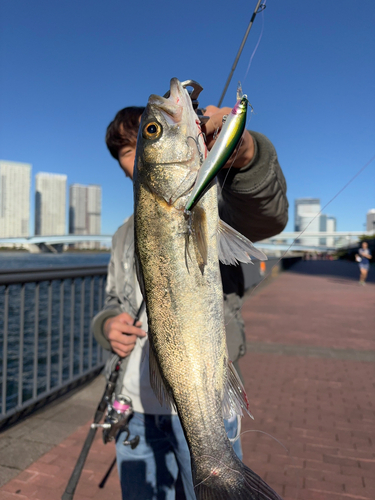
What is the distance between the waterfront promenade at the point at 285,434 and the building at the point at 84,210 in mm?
2117

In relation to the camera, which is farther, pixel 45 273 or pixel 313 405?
pixel 313 405

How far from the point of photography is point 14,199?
4801 mm

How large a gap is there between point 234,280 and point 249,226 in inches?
11.2

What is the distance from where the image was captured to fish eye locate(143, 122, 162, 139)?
1222 mm

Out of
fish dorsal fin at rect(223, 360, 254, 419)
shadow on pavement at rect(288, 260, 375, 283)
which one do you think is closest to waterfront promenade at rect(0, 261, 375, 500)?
fish dorsal fin at rect(223, 360, 254, 419)

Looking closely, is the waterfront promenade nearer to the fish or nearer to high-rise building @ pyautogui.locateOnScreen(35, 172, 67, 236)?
the fish

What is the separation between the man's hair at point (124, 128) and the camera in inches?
83.4

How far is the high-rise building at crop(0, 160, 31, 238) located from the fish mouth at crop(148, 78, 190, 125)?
8.73 ft

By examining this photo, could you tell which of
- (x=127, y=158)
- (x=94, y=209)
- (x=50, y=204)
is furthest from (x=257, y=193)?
(x=50, y=204)

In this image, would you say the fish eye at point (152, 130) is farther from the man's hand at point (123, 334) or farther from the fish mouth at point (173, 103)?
the man's hand at point (123, 334)

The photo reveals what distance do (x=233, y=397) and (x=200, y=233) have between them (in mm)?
559

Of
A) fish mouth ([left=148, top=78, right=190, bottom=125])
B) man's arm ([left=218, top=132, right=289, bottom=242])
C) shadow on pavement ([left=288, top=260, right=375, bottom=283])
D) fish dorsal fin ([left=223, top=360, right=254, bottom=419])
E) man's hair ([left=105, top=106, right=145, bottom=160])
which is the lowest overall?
shadow on pavement ([left=288, top=260, right=375, bottom=283])

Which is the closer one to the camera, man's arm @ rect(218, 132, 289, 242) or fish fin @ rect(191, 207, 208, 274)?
fish fin @ rect(191, 207, 208, 274)

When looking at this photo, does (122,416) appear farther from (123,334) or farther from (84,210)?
(84,210)
